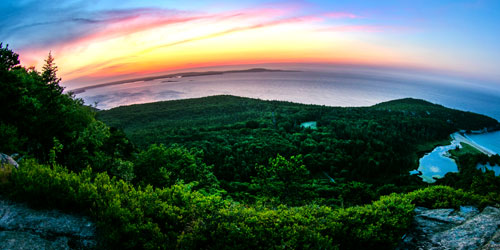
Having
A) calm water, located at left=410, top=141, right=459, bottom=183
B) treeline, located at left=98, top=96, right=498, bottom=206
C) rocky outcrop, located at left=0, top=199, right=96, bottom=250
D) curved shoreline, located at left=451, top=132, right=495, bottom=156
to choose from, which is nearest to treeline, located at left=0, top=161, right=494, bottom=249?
rocky outcrop, located at left=0, top=199, right=96, bottom=250

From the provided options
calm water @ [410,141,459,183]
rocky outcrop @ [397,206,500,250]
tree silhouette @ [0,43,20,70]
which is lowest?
calm water @ [410,141,459,183]

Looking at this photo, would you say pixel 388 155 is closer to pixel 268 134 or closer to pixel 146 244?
pixel 268 134

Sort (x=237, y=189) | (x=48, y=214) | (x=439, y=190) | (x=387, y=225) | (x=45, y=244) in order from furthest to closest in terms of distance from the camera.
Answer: (x=237, y=189) → (x=439, y=190) → (x=387, y=225) → (x=48, y=214) → (x=45, y=244)

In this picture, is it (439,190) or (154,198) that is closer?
(154,198)

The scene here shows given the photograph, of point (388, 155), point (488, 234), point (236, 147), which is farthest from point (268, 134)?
point (488, 234)

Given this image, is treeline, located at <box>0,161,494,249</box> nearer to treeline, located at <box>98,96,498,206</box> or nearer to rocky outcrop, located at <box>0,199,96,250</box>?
rocky outcrop, located at <box>0,199,96,250</box>
